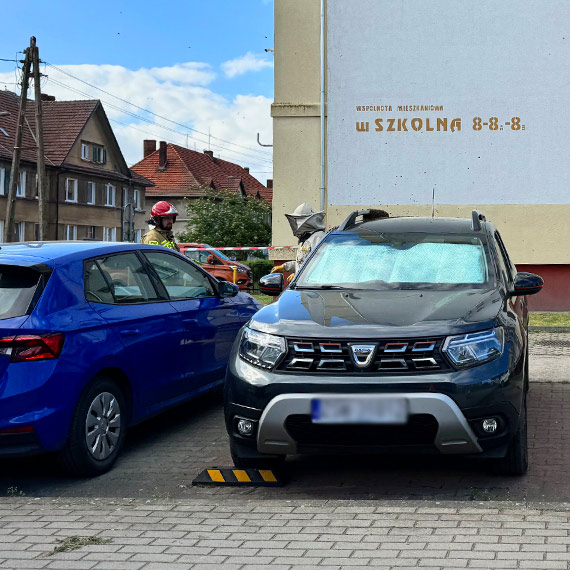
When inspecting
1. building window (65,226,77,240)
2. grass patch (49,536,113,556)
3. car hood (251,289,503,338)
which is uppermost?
building window (65,226,77,240)

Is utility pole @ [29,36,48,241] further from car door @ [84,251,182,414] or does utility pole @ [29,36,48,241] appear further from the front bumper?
the front bumper

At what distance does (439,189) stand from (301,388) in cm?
1440

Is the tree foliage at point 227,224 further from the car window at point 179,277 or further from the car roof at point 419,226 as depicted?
the car roof at point 419,226

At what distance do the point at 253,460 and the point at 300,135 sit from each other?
1430cm

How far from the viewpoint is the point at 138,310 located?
267 inches

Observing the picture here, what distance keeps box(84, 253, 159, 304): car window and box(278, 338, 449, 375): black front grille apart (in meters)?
1.83

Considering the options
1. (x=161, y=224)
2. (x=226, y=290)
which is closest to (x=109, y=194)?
(x=161, y=224)

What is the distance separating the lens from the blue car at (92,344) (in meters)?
5.59

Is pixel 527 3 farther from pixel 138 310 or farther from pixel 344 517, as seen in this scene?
pixel 344 517

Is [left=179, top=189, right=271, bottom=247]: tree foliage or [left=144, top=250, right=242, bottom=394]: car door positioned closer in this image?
[left=144, top=250, right=242, bottom=394]: car door

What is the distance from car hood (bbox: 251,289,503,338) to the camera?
530 cm

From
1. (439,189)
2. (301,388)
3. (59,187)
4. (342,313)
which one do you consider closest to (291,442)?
(301,388)

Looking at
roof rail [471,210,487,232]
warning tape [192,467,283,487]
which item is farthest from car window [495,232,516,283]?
warning tape [192,467,283,487]

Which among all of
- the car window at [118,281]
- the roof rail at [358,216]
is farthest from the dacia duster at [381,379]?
the roof rail at [358,216]
